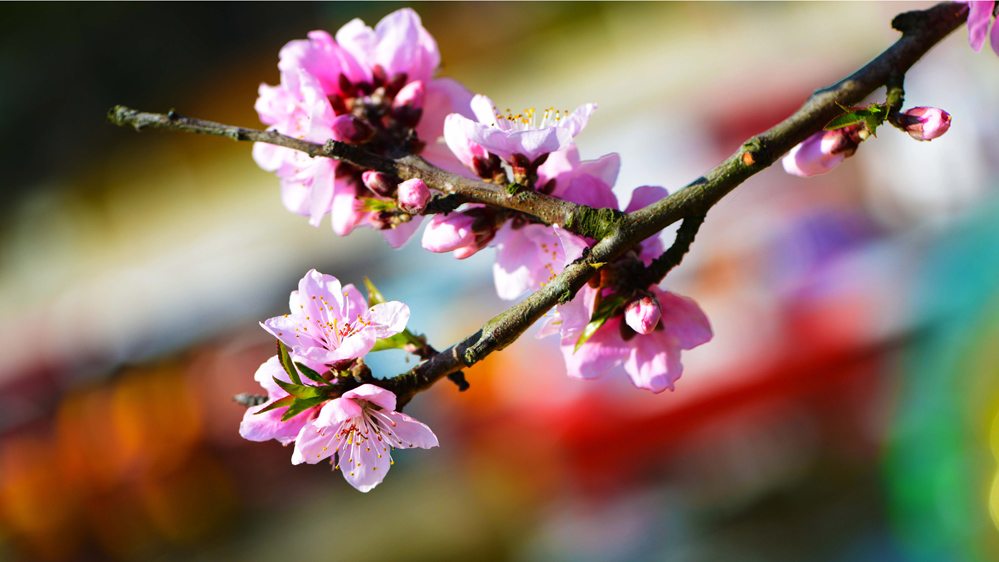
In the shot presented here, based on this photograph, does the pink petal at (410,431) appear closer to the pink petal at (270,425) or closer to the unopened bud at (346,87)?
the pink petal at (270,425)

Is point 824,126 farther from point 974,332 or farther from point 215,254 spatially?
point 215,254

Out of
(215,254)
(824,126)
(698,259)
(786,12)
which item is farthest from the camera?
(215,254)

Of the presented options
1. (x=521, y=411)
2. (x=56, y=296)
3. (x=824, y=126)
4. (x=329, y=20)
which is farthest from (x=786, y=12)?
(x=56, y=296)

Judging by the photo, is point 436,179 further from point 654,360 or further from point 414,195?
point 654,360

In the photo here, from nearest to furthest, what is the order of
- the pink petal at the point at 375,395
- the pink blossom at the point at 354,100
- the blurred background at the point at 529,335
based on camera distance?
the pink petal at the point at 375,395, the pink blossom at the point at 354,100, the blurred background at the point at 529,335

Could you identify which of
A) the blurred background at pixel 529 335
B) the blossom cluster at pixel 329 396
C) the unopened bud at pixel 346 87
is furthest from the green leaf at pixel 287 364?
the blurred background at pixel 529 335

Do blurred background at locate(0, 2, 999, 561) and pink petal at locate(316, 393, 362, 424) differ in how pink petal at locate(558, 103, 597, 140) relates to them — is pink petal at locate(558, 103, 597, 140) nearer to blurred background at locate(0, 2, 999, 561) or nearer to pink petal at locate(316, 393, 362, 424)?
pink petal at locate(316, 393, 362, 424)

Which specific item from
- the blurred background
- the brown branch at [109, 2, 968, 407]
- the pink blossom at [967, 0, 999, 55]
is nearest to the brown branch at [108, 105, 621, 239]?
the brown branch at [109, 2, 968, 407]
